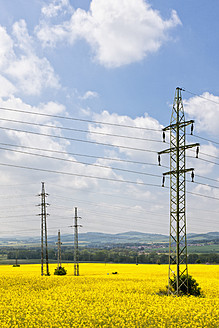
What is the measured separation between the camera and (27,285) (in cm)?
3403

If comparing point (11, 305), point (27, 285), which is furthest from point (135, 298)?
point (27, 285)

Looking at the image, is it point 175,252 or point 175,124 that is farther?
point 175,124

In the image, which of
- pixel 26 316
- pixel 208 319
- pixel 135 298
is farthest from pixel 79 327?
pixel 135 298

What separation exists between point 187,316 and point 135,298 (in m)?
7.14

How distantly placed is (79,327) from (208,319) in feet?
23.4

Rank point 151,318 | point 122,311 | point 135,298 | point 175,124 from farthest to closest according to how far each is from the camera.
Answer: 1. point 175,124
2. point 135,298
3. point 122,311
4. point 151,318

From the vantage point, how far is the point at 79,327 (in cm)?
1625

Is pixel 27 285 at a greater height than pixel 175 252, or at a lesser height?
lesser

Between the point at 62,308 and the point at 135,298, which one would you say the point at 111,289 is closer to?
the point at 135,298

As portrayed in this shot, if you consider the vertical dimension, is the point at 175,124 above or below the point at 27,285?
above

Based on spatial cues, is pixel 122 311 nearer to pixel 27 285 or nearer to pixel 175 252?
pixel 175 252

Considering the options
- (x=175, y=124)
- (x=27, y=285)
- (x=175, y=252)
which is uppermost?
(x=175, y=124)

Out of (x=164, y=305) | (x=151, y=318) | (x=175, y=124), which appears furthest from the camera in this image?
(x=175, y=124)

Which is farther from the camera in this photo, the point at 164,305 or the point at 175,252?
the point at 175,252
